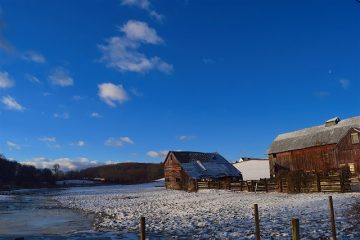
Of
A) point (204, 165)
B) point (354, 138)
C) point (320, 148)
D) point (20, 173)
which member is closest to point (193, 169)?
point (204, 165)

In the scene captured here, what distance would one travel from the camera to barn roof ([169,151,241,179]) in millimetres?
61784

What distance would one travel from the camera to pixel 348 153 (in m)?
55.0

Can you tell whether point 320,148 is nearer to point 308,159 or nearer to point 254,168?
point 308,159

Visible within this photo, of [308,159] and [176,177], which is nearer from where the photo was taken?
[308,159]

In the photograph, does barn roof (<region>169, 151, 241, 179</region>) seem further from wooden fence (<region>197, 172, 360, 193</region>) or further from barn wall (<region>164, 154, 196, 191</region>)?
wooden fence (<region>197, 172, 360, 193</region>)

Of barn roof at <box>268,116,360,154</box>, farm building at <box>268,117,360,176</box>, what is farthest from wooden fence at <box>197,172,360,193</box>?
barn roof at <box>268,116,360,154</box>

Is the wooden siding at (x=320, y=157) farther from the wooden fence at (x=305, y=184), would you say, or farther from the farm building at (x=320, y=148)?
the wooden fence at (x=305, y=184)

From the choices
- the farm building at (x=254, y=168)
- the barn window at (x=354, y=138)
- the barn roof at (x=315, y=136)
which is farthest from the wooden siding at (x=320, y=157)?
the farm building at (x=254, y=168)

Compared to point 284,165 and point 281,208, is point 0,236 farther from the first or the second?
point 284,165

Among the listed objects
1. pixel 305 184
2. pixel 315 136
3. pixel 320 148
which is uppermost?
pixel 315 136

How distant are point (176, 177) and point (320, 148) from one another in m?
22.6

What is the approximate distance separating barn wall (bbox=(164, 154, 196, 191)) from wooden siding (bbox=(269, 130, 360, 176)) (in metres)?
17.4

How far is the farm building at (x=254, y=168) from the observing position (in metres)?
93.4

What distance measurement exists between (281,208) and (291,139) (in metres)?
48.6
